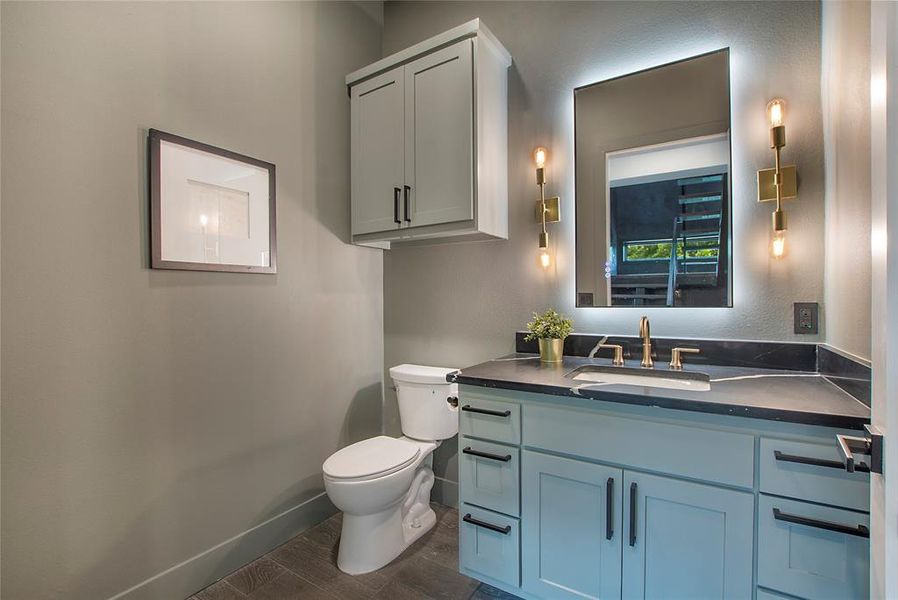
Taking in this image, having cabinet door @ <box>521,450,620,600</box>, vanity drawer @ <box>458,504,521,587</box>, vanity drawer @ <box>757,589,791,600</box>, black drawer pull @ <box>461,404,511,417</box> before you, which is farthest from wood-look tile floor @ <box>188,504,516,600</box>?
vanity drawer @ <box>757,589,791,600</box>

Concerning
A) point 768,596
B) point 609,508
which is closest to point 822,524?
point 768,596

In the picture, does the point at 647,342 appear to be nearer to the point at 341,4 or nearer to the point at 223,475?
the point at 223,475

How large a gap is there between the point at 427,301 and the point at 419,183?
729mm

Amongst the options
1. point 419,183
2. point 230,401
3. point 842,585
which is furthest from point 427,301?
point 842,585

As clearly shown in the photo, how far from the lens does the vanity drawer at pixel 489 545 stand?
4.86 ft

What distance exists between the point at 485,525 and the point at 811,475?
1.03 m

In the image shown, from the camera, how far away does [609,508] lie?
1.29m

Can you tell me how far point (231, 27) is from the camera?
1822 millimetres

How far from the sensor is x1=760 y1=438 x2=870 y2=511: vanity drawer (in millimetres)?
981

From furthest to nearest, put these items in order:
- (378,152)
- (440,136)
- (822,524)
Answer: (378,152)
(440,136)
(822,524)

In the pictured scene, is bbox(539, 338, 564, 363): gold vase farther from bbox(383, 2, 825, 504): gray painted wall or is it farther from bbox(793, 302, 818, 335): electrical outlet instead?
bbox(793, 302, 818, 335): electrical outlet

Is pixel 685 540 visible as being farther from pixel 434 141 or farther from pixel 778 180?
pixel 434 141

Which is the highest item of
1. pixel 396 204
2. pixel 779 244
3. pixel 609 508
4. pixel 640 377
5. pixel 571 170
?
pixel 571 170

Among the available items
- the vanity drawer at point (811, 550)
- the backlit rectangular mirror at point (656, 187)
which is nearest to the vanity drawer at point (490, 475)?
the vanity drawer at point (811, 550)
